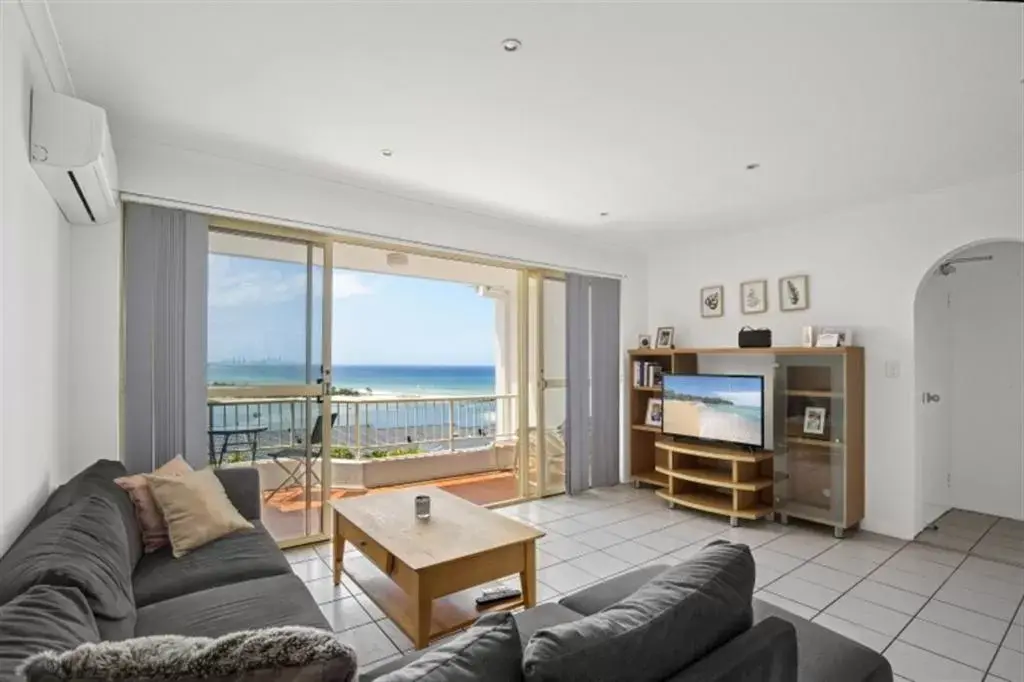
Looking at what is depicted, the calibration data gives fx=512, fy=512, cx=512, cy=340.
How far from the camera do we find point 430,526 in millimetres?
2592

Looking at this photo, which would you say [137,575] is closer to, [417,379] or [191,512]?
[191,512]

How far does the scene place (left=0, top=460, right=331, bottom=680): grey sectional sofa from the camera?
4.40 ft

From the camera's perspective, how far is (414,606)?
2141 mm

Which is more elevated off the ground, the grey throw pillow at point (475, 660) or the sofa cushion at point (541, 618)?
the grey throw pillow at point (475, 660)

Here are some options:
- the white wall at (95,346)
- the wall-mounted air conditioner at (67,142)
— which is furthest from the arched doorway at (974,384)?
the white wall at (95,346)

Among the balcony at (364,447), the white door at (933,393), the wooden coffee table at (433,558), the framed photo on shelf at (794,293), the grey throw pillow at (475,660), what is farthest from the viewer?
the framed photo on shelf at (794,293)

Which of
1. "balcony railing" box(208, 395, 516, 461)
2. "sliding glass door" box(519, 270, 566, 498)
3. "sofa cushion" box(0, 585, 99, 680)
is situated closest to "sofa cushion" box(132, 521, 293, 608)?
"sofa cushion" box(0, 585, 99, 680)

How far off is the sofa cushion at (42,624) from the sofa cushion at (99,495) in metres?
0.72

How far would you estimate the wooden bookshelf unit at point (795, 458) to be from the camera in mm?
3793

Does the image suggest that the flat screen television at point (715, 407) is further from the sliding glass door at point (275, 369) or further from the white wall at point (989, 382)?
the sliding glass door at point (275, 369)

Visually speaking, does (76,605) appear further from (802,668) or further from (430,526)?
(802,668)

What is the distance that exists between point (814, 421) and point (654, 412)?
1.45m

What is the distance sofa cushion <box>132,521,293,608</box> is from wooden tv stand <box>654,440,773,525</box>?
3.27m

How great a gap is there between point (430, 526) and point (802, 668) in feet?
5.67
